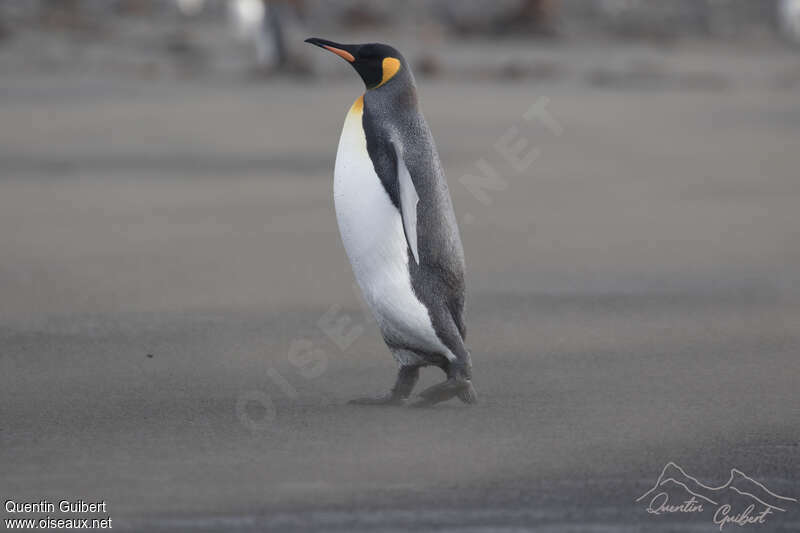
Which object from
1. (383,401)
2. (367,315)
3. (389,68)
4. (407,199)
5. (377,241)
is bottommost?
(367,315)

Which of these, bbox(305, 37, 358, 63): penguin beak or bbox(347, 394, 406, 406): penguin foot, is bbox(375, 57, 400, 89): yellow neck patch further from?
bbox(347, 394, 406, 406): penguin foot

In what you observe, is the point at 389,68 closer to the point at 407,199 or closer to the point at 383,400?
the point at 407,199

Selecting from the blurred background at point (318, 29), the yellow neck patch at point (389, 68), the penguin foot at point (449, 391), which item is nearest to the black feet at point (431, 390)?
the penguin foot at point (449, 391)

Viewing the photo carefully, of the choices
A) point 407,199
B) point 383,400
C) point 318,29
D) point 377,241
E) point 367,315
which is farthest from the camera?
point 318,29

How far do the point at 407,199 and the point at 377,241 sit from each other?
21 centimetres

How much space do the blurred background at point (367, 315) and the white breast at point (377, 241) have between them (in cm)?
31

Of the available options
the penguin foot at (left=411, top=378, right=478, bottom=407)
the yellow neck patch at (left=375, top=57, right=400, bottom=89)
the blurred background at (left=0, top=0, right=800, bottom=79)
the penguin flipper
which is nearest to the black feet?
the penguin foot at (left=411, top=378, right=478, bottom=407)

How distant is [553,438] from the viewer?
4.39 metres

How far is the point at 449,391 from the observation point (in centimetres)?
462

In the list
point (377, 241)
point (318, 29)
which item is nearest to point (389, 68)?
point (377, 241)

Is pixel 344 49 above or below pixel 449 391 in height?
above

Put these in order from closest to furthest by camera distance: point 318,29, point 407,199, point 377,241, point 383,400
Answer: point 407,199 < point 377,241 < point 383,400 < point 318,29

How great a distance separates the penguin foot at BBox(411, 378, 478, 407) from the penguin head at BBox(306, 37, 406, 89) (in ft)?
3.37

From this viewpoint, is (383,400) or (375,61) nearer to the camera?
(375,61)
